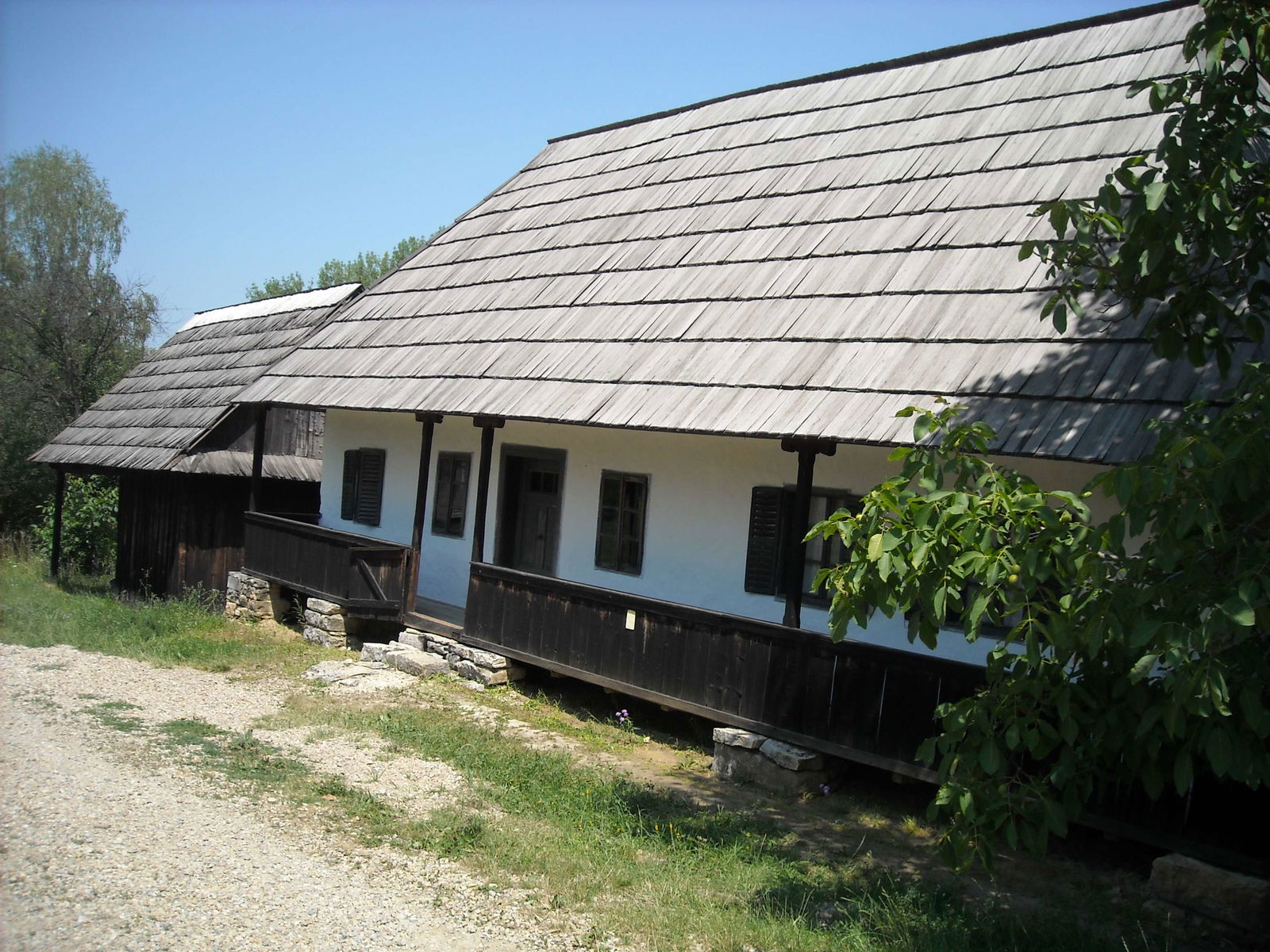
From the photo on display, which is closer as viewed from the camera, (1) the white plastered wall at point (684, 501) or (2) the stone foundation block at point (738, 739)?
(2) the stone foundation block at point (738, 739)

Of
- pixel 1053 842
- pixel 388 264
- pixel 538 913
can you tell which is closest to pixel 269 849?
pixel 538 913

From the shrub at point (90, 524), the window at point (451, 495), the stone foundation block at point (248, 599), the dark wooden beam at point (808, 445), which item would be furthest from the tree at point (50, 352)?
the dark wooden beam at point (808, 445)

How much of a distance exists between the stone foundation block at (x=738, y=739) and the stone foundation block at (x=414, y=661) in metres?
3.96

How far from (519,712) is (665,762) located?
1873 mm

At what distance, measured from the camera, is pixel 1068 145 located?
8945mm

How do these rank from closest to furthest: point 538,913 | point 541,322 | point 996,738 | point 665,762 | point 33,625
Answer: point 996,738
point 538,913
point 665,762
point 541,322
point 33,625

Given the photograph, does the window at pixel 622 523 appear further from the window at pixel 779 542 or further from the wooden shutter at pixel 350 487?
the wooden shutter at pixel 350 487

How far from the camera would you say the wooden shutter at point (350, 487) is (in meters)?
15.1

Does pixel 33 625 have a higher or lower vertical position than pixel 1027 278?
lower

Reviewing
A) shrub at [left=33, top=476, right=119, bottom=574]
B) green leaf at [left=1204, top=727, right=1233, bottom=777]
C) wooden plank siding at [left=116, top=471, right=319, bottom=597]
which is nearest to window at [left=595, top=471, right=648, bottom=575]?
green leaf at [left=1204, top=727, right=1233, bottom=777]

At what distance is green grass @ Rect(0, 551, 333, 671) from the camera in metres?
12.0

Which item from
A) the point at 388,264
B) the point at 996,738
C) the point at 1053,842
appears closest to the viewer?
the point at 996,738

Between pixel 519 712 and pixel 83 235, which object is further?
pixel 83 235

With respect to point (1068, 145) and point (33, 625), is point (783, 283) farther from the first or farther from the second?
point (33, 625)
